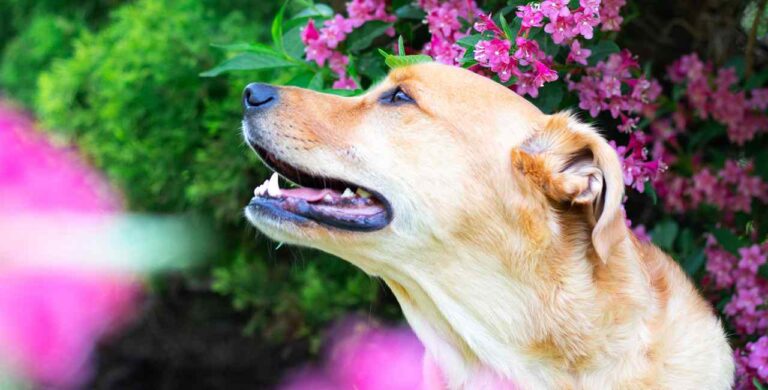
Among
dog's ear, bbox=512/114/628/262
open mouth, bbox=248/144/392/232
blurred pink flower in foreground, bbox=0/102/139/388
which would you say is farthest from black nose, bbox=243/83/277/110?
blurred pink flower in foreground, bbox=0/102/139/388

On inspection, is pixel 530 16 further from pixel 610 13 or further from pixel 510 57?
pixel 610 13

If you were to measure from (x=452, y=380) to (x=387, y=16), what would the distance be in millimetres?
1240

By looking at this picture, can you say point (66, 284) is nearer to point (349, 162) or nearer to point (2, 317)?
point (2, 317)

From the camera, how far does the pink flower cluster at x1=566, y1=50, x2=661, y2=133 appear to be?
293cm

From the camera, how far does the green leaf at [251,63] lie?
302cm

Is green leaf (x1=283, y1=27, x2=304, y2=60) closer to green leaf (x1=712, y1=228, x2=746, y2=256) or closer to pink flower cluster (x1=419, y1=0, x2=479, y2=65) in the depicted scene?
pink flower cluster (x1=419, y1=0, x2=479, y2=65)

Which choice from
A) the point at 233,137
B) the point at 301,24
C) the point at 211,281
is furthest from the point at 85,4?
the point at 301,24

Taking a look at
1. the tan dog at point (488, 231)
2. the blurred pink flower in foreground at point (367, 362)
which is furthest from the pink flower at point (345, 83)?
the blurred pink flower in foreground at point (367, 362)

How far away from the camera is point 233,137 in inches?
169

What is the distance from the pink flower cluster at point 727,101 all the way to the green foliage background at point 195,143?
5.21ft

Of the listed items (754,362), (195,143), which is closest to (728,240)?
(754,362)

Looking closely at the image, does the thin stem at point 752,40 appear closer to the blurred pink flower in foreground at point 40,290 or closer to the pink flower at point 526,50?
the pink flower at point 526,50

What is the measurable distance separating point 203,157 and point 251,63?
1344 millimetres

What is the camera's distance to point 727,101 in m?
3.82
